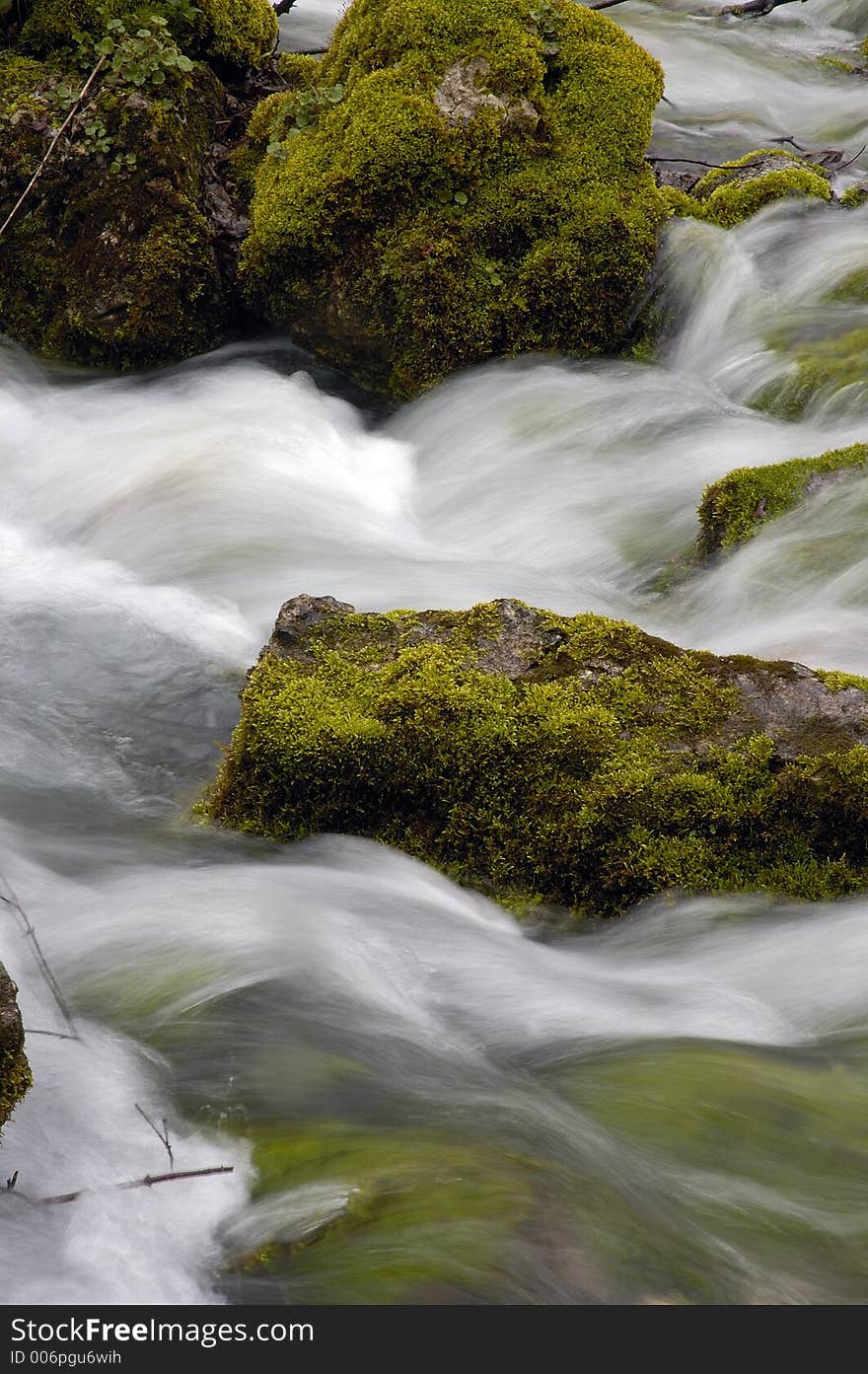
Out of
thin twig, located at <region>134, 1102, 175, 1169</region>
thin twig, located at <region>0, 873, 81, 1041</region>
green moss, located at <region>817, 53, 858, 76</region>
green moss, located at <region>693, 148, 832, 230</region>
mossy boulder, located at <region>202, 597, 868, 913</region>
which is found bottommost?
thin twig, located at <region>0, 873, 81, 1041</region>

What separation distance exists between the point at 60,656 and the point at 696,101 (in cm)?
834

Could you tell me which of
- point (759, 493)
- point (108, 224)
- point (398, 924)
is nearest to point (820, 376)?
point (759, 493)

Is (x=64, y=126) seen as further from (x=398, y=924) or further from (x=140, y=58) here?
(x=398, y=924)

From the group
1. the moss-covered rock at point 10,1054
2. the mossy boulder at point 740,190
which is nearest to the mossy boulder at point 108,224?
the mossy boulder at point 740,190

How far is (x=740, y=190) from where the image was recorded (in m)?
7.45

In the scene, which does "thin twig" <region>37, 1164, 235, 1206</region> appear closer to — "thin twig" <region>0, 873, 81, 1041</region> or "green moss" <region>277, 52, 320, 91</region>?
"thin twig" <region>0, 873, 81, 1041</region>

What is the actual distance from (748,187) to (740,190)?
6 cm

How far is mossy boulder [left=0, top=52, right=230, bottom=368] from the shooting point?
683 cm

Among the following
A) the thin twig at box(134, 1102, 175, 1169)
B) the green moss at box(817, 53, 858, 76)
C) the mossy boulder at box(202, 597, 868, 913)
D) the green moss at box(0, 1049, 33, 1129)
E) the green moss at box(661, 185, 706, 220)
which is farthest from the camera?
the green moss at box(817, 53, 858, 76)

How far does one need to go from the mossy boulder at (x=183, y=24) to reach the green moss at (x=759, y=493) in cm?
436

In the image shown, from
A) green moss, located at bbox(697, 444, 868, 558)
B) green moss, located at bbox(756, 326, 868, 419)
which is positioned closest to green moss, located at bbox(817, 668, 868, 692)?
green moss, located at bbox(697, 444, 868, 558)

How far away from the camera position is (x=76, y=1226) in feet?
8.93

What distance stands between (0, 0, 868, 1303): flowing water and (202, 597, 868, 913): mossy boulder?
0.44 feet
